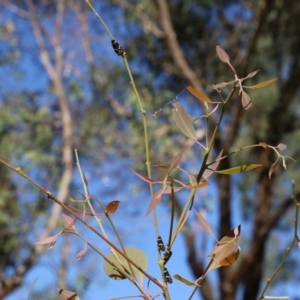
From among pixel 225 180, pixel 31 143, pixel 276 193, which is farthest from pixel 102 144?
pixel 276 193

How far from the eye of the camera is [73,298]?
459 millimetres

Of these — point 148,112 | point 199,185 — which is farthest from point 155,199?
point 148,112

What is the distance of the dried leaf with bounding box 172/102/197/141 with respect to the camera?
1.55ft

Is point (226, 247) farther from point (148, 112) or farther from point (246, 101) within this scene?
Answer: point (148, 112)

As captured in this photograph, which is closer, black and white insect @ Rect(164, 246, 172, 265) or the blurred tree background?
black and white insect @ Rect(164, 246, 172, 265)

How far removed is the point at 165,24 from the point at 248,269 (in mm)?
2524

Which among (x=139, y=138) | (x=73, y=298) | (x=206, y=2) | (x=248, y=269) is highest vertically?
(x=206, y=2)

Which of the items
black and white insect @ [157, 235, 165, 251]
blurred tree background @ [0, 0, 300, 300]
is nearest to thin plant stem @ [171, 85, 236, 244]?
black and white insect @ [157, 235, 165, 251]

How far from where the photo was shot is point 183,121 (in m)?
0.48

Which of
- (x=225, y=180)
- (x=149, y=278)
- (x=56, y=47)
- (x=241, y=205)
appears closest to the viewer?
(x=149, y=278)

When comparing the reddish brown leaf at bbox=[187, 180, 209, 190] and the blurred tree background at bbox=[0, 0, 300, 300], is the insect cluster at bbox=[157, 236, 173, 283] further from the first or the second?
the blurred tree background at bbox=[0, 0, 300, 300]

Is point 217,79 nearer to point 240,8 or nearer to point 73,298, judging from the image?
point 240,8

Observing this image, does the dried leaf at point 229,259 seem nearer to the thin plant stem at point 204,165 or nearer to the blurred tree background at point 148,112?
the thin plant stem at point 204,165

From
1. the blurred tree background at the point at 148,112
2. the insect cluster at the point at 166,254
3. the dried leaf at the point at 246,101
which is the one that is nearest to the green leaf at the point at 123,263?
the insect cluster at the point at 166,254
